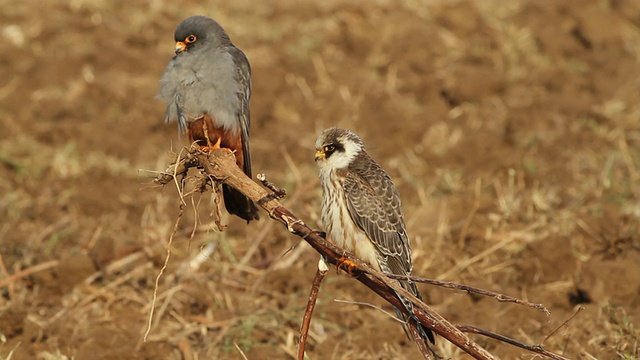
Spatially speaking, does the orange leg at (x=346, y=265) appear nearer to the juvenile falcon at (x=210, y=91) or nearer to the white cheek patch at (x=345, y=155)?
the white cheek patch at (x=345, y=155)

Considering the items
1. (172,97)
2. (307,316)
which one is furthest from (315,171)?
(307,316)

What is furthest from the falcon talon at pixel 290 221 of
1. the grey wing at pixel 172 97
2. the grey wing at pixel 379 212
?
the grey wing at pixel 172 97

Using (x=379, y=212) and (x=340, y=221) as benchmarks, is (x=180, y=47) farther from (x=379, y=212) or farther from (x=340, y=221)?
(x=379, y=212)

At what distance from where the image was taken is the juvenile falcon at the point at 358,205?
538 centimetres

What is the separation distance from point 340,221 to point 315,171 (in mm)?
3560

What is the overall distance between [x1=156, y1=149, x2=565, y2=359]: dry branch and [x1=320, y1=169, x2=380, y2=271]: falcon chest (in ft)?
2.18

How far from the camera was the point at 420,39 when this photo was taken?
38.1 feet

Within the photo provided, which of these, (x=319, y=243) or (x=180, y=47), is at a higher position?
(x=180, y=47)

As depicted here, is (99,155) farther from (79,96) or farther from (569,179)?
(569,179)

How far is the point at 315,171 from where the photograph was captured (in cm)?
898

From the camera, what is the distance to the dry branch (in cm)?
414

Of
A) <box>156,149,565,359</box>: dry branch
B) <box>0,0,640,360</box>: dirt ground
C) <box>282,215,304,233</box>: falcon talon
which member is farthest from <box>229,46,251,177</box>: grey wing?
<box>282,215,304,233</box>: falcon talon

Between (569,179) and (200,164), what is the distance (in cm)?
464

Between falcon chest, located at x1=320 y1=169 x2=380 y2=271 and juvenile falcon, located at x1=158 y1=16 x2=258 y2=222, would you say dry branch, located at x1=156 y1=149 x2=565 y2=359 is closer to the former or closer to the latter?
falcon chest, located at x1=320 y1=169 x2=380 y2=271
